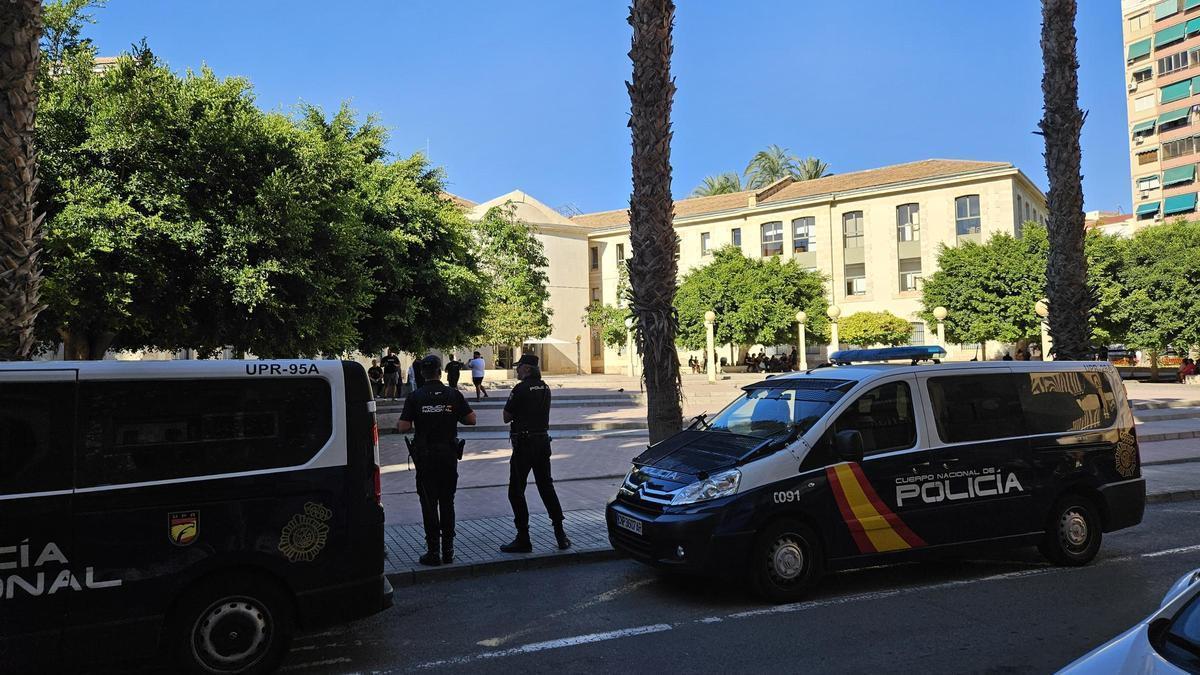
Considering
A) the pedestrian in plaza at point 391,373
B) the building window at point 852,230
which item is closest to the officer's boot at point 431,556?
the pedestrian in plaza at point 391,373

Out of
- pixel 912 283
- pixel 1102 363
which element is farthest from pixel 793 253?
pixel 1102 363

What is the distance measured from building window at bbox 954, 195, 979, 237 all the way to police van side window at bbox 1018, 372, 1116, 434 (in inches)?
1764

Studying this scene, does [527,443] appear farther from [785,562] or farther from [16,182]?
[16,182]

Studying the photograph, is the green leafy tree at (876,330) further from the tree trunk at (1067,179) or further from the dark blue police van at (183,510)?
the dark blue police van at (183,510)

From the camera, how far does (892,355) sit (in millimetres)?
7266

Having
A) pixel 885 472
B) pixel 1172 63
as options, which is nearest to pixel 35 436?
pixel 885 472

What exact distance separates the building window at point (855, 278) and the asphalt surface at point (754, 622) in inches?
1845

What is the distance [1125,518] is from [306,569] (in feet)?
23.7

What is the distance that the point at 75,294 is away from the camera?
11766 millimetres

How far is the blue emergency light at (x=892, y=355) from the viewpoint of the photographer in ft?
23.2

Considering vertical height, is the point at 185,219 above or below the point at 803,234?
below

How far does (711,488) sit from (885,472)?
4.95 ft

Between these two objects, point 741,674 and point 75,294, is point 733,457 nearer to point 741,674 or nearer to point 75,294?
point 741,674

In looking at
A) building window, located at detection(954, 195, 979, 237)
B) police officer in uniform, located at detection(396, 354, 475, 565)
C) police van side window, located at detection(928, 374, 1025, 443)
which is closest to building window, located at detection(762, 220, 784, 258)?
building window, located at detection(954, 195, 979, 237)
